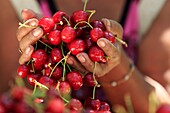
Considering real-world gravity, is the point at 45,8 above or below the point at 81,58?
below

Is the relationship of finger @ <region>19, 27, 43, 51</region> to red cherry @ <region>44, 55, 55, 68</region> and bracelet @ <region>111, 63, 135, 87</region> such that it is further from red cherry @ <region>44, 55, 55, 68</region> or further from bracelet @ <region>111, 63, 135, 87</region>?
bracelet @ <region>111, 63, 135, 87</region>

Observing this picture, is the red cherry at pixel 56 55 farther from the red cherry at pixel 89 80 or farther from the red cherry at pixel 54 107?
the red cherry at pixel 54 107

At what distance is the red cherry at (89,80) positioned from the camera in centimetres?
65

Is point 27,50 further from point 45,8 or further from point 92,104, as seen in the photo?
point 45,8

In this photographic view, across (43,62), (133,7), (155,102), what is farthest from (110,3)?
(155,102)

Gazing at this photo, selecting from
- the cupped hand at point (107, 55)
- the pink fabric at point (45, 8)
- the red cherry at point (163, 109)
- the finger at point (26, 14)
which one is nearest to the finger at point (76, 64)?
the cupped hand at point (107, 55)

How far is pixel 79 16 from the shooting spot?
65 cm

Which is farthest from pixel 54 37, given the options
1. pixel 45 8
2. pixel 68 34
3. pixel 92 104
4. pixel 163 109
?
pixel 45 8

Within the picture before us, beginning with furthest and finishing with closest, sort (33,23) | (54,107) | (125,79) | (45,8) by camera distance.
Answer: (45,8), (125,79), (33,23), (54,107)

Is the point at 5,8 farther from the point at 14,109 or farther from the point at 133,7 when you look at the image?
the point at 14,109

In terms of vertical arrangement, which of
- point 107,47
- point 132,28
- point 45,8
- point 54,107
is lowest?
point 132,28

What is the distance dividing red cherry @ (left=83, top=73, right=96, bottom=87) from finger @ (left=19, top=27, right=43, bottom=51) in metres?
0.11

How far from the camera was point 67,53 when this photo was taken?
65 cm

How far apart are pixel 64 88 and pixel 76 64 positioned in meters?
→ 0.09
